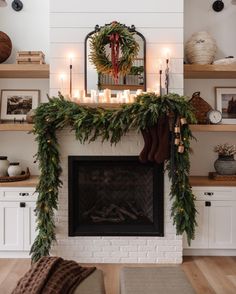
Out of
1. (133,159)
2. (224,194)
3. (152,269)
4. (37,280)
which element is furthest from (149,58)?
(37,280)

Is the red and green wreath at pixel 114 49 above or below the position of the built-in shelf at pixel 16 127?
above

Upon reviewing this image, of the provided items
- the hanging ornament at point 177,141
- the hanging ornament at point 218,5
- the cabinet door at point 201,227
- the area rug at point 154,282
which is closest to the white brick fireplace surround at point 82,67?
the cabinet door at point 201,227

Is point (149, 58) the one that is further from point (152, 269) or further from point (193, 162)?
point (152, 269)

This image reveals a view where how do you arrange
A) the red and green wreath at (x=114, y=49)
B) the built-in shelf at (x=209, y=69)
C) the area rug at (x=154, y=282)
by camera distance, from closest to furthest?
1. the area rug at (x=154, y=282)
2. the red and green wreath at (x=114, y=49)
3. the built-in shelf at (x=209, y=69)

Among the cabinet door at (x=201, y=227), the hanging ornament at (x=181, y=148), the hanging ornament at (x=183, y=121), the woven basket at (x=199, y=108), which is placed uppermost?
the woven basket at (x=199, y=108)

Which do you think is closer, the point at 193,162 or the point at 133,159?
the point at 133,159

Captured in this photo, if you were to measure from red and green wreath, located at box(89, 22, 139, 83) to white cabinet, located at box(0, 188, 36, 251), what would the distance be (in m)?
1.53

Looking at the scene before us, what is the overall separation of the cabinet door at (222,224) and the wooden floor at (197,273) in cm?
17

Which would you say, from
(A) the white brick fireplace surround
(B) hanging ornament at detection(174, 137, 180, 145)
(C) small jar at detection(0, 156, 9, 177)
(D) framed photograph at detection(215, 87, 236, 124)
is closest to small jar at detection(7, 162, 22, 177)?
(C) small jar at detection(0, 156, 9, 177)

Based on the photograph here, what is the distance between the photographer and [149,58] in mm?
3711

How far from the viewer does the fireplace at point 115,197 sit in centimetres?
359

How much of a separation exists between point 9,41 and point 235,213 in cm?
313

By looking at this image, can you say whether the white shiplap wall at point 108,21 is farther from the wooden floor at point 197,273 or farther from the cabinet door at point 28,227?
the wooden floor at point 197,273

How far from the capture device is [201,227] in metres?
3.66
